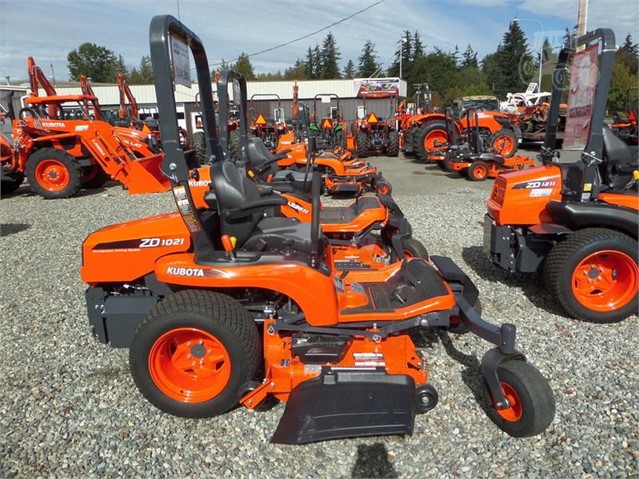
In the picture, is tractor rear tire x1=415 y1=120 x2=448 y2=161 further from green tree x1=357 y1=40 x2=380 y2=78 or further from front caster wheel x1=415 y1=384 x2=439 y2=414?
green tree x1=357 y1=40 x2=380 y2=78

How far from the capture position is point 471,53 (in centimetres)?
6706

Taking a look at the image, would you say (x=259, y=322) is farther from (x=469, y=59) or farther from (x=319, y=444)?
(x=469, y=59)

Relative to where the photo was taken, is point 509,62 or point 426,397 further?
point 509,62

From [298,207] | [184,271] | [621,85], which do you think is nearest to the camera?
[184,271]

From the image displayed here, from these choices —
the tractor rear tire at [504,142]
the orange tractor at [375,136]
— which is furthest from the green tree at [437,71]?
the tractor rear tire at [504,142]

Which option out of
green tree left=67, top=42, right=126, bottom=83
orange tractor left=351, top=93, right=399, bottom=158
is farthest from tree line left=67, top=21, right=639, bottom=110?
orange tractor left=351, top=93, right=399, bottom=158

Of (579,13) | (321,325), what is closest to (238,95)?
(321,325)

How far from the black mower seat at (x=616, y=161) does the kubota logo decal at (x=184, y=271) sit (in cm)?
334

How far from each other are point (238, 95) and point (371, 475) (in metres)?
4.38

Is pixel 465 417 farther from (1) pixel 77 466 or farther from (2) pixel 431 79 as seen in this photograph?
(2) pixel 431 79

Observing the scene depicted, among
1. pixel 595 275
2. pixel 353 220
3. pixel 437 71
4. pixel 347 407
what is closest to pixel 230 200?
pixel 347 407

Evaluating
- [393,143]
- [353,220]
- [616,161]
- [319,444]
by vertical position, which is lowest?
[319,444]

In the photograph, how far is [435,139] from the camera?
43.8 ft

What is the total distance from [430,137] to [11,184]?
33.7ft
